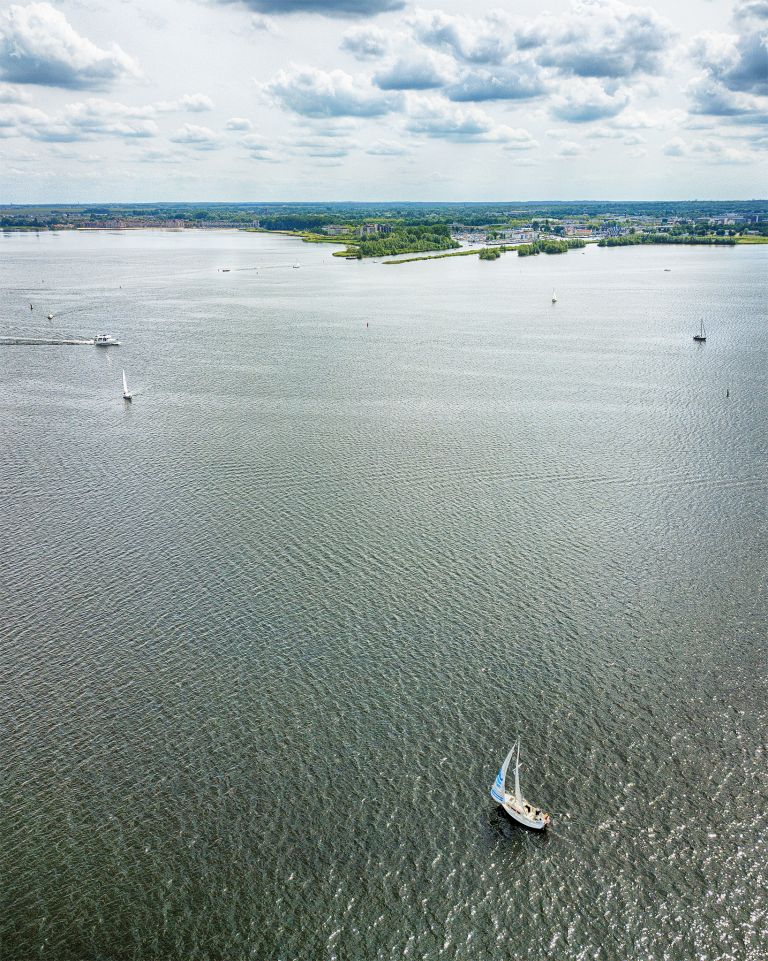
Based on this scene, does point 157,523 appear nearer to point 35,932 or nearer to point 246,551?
point 246,551

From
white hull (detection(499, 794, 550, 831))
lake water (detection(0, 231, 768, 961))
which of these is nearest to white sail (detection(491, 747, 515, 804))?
white hull (detection(499, 794, 550, 831))

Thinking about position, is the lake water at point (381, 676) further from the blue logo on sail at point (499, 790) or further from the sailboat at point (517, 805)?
the blue logo on sail at point (499, 790)

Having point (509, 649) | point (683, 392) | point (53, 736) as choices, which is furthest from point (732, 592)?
point (683, 392)

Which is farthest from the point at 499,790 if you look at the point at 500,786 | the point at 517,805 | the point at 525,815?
the point at 525,815

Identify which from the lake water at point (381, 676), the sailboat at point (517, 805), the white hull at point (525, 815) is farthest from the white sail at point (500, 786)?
the lake water at point (381, 676)

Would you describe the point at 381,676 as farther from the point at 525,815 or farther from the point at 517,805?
the point at 525,815

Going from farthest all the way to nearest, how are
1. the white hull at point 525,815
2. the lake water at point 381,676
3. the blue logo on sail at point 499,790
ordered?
the blue logo on sail at point 499,790
the white hull at point 525,815
the lake water at point 381,676
